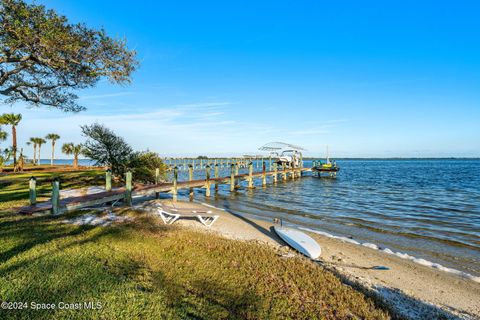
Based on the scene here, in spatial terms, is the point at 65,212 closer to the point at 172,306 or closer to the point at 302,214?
the point at 172,306

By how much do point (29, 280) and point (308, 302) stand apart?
502 cm

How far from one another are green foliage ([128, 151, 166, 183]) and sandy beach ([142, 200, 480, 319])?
12.1 meters

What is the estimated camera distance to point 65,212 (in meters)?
10.5

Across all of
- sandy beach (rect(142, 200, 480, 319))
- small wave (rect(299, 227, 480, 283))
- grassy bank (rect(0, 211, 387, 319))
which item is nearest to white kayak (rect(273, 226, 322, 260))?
sandy beach (rect(142, 200, 480, 319))

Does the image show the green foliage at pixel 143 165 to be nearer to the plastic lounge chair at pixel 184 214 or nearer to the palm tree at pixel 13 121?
the plastic lounge chair at pixel 184 214

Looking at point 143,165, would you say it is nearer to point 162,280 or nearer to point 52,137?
point 162,280

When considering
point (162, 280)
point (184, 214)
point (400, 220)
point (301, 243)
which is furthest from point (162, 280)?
point (400, 220)

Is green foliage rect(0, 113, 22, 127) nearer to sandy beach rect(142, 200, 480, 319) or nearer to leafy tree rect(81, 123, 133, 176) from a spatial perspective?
leafy tree rect(81, 123, 133, 176)

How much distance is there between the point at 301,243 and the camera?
844cm

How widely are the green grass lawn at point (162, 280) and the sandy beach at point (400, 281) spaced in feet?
2.63

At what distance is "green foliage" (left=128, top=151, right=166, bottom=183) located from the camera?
20328 millimetres

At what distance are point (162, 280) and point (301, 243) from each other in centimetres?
478

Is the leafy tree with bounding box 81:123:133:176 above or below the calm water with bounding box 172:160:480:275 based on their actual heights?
above

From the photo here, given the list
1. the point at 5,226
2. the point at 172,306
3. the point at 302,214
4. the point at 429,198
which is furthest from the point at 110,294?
the point at 429,198
